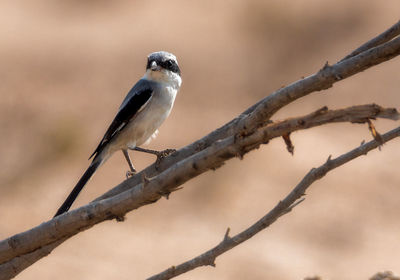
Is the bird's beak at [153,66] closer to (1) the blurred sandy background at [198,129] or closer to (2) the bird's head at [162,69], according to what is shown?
(2) the bird's head at [162,69]

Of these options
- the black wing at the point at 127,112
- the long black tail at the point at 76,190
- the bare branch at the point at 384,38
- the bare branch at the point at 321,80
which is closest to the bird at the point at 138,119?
the black wing at the point at 127,112

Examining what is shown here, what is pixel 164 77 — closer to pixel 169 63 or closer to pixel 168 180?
pixel 169 63

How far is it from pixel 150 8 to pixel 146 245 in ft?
22.2

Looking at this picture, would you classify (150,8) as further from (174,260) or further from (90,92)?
(174,260)

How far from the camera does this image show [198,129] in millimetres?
14047

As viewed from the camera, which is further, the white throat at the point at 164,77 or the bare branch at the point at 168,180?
the white throat at the point at 164,77

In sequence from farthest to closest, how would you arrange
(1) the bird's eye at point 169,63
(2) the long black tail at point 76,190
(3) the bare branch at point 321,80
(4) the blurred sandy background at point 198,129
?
(4) the blurred sandy background at point 198,129
(1) the bird's eye at point 169,63
(2) the long black tail at point 76,190
(3) the bare branch at point 321,80

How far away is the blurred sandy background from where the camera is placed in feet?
37.4

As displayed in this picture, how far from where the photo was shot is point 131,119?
6.04 m

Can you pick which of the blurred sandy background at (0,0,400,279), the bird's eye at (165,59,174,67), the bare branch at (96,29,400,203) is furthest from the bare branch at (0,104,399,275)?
the blurred sandy background at (0,0,400,279)

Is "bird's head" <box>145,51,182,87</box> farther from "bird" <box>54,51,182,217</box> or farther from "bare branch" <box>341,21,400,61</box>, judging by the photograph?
"bare branch" <box>341,21,400,61</box>

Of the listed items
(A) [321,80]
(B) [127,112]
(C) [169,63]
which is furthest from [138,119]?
(A) [321,80]

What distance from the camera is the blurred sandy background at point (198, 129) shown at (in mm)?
11406

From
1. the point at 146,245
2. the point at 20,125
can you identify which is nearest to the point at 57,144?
the point at 20,125
